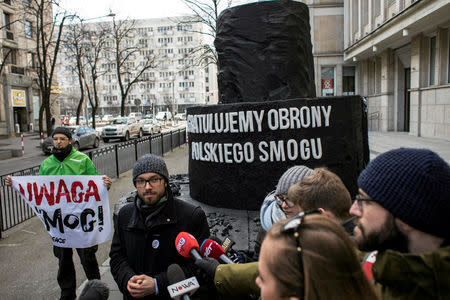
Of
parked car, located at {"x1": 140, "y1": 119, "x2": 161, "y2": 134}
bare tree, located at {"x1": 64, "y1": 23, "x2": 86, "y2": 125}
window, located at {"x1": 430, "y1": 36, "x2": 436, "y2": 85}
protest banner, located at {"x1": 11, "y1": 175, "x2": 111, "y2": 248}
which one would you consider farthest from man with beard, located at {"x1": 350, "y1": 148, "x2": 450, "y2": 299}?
A: parked car, located at {"x1": 140, "y1": 119, "x2": 161, "y2": 134}

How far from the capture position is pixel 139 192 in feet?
9.27

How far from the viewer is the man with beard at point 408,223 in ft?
4.31

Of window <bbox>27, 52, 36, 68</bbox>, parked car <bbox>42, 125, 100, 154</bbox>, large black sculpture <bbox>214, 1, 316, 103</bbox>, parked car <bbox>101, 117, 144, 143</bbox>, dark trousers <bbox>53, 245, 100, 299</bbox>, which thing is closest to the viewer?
dark trousers <bbox>53, 245, 100, 299</bbox>

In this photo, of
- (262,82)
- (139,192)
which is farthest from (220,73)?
(139,192)

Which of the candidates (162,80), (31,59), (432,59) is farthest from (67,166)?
(162,80)

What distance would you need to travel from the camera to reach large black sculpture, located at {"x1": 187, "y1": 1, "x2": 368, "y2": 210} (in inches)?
191

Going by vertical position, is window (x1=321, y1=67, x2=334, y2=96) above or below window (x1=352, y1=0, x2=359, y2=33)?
below

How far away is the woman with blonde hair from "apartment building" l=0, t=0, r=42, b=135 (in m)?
35.3

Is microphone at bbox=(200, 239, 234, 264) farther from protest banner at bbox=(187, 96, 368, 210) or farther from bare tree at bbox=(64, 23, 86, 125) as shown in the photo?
bare tree at bbox=(64, 23, 86, 125)

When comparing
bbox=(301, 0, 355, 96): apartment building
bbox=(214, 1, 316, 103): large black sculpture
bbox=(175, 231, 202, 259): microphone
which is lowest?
bbox=(175, 231, 202, 259): microphone

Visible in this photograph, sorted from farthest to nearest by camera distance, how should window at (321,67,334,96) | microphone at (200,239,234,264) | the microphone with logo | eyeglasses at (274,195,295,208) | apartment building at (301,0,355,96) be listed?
apartment building at (301,0,355,96) → window at (321,67,334,96) → eyeglasses at (274,195,295,208) → microphone at (200,239,234,264) → the microphone with logo

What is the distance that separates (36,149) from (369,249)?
2614cm

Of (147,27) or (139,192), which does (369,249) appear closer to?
(139,192)

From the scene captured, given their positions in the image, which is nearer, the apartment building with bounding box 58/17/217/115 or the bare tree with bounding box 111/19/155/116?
the bare tree with bounding box 111/19/155/116
